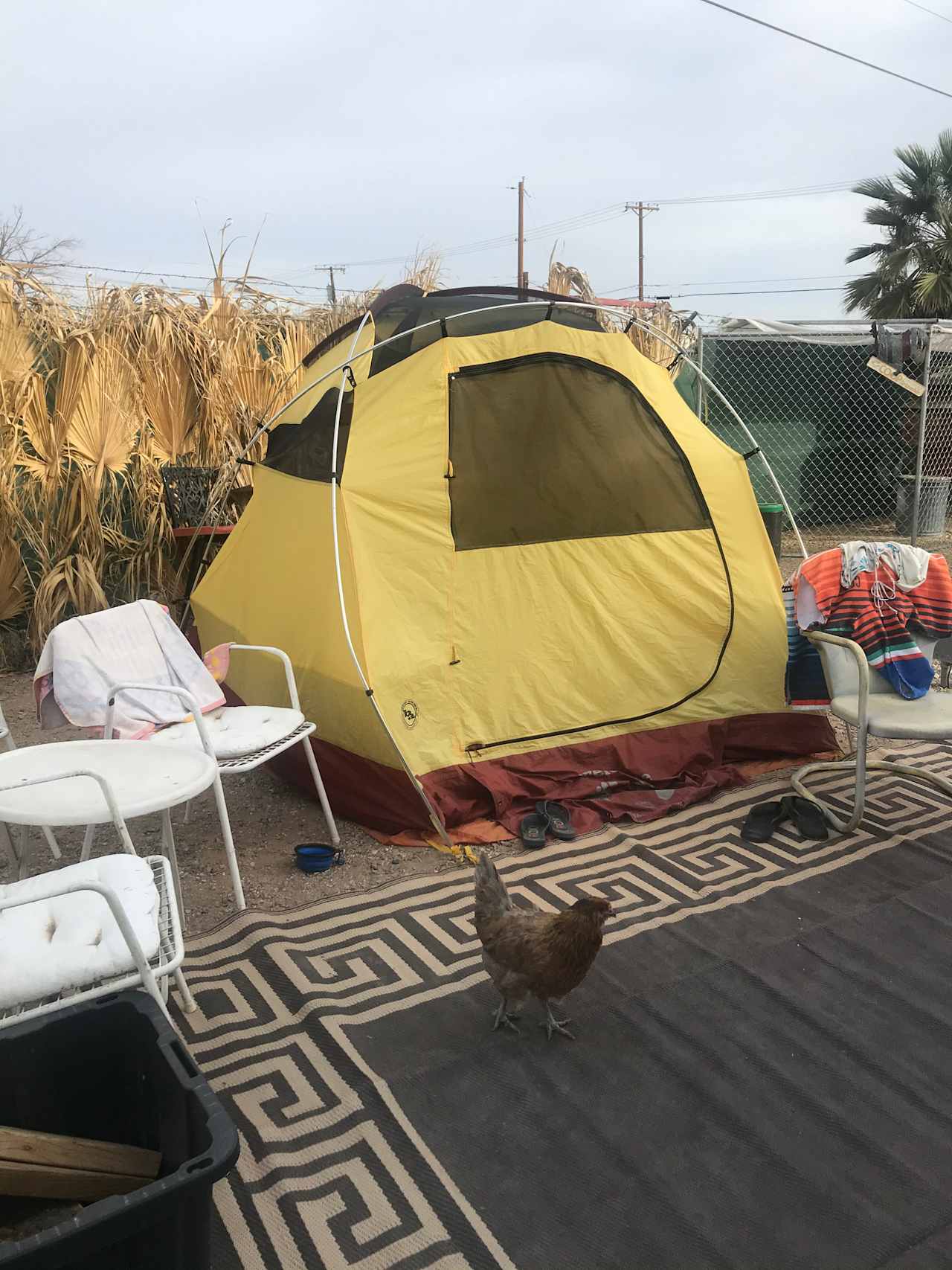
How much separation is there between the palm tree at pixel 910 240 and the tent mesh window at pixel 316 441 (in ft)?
33.9

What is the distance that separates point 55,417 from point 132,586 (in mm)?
1068

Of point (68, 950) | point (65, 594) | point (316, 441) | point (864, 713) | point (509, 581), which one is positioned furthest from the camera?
point (65, 594)

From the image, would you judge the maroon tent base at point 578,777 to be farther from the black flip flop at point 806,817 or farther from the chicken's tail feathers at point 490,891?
the chicken's tail feathers at point 490,891

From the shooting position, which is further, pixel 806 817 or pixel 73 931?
pixel 806 817

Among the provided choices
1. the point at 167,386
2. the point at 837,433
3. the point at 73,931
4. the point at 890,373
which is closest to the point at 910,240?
the point at 837,433

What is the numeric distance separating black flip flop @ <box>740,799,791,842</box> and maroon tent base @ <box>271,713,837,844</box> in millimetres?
254

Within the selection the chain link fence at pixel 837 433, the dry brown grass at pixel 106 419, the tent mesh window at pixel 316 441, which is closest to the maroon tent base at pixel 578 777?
the tent mesh window at pixel 316 441

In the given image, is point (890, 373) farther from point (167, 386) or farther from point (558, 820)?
point (167, 386)

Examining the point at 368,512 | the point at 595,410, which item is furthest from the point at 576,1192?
the point at 595,410

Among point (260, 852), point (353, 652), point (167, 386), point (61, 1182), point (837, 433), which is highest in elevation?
point (167, 386)

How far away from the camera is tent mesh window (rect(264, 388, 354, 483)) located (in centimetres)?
386

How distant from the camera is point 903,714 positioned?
11.3ft

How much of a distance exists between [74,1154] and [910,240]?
46.6 ft

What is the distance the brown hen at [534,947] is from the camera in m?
2.33
